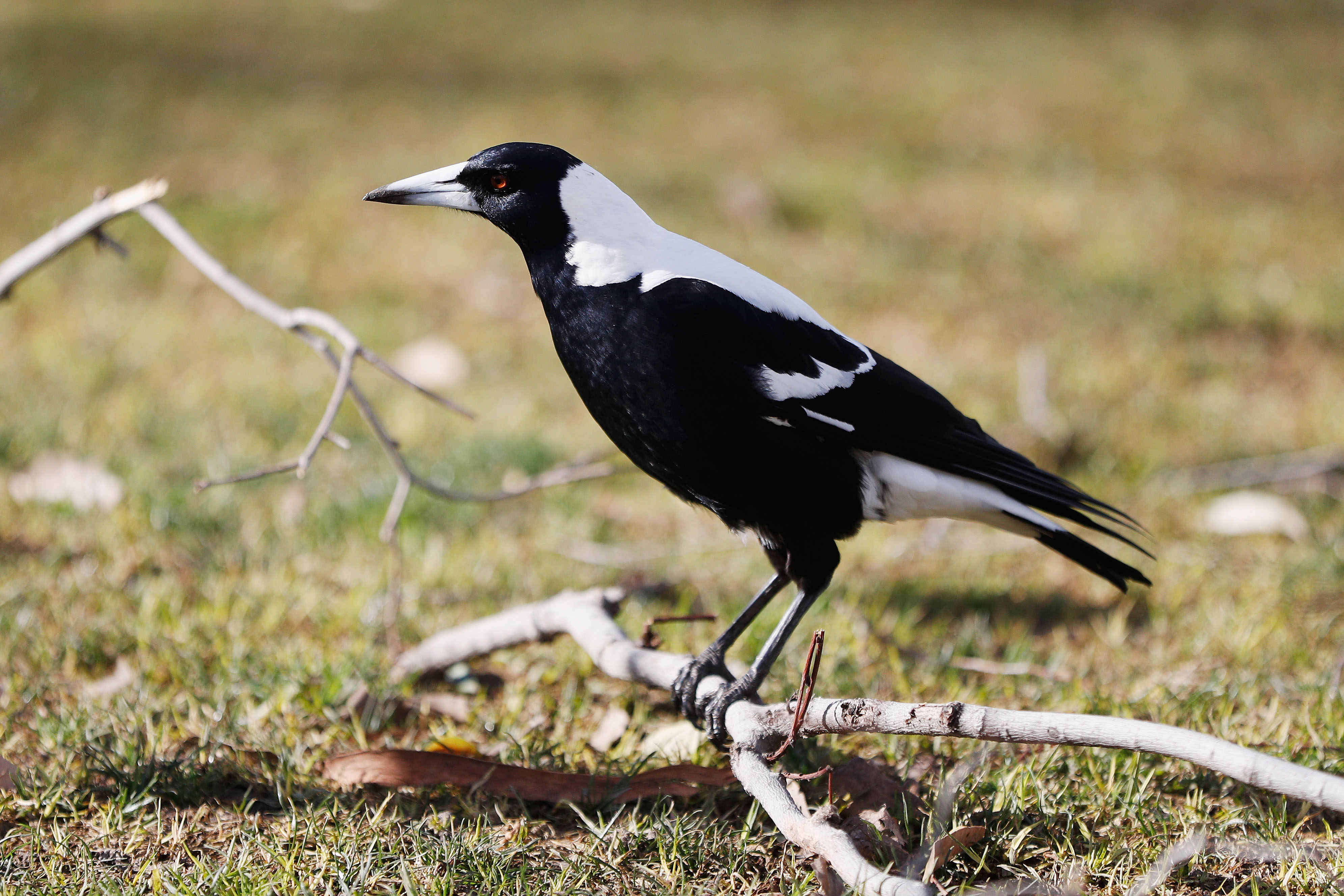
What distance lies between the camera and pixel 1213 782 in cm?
165

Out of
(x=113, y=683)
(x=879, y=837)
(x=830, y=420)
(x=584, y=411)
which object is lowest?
(x=113, y=683)

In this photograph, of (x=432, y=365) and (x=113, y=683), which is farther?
(x=432, y=365)

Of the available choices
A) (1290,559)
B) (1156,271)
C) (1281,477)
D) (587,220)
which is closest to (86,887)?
(587,220)

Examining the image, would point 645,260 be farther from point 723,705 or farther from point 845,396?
point 723,705

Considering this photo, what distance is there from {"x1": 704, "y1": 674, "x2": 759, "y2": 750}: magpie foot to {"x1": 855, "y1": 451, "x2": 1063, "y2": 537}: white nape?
13.4 inches

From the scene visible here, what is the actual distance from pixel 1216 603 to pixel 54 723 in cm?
209

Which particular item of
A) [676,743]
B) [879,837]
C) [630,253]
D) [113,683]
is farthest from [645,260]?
[113,683]

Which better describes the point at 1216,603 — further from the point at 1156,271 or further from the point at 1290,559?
the point at 1156,271

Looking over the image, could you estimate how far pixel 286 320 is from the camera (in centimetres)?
175

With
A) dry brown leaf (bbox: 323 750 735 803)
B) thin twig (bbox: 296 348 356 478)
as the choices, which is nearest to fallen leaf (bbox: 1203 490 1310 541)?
dry brown leaf (bbox: 323 750 735 803)

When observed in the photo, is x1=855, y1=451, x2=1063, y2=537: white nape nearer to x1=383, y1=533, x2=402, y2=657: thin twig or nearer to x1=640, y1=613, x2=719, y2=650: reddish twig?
x1=640, y1=613, x2=719, y2=650: reddish twig

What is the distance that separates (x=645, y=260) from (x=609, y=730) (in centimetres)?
74

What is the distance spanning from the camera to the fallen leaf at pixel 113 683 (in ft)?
6.13

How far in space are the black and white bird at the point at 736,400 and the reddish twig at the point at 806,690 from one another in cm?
29
